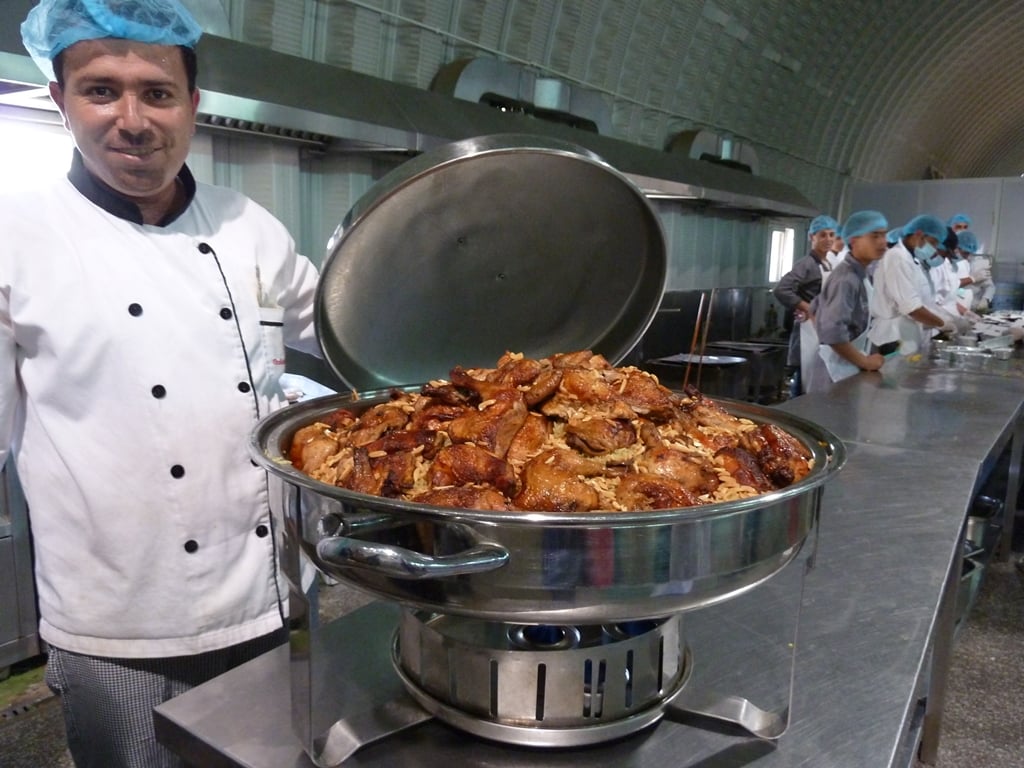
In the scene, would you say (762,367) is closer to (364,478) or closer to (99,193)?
(99,193)

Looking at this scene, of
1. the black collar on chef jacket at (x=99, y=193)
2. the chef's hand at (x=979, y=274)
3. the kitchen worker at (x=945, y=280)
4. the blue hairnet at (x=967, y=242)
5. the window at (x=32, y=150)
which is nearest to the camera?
the black collar on chef jacket at (x=99, y=193)

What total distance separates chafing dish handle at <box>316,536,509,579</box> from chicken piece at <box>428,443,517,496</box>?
211 mm

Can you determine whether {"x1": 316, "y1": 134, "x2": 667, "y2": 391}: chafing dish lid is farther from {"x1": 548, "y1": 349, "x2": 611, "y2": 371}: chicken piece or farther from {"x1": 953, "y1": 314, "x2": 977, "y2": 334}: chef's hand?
{"x1": 953, "y1": 314, "x2": 977, "y2": 334}: chef's hand

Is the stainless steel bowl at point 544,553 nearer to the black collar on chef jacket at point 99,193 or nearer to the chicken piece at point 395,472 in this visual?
the chicken piece at point 395,472

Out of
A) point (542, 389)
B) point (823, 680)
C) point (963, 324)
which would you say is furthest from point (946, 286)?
point (542, 389)

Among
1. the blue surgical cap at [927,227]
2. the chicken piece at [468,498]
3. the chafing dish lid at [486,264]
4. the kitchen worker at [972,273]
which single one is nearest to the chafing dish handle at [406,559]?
the chicken piece at [468,498]

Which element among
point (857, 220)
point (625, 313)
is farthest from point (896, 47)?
point (625, 313)

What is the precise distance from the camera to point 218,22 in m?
3.21

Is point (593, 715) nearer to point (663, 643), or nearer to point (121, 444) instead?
point (663, 643)

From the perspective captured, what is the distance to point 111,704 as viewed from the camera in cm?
140

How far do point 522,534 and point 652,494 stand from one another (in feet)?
0.77

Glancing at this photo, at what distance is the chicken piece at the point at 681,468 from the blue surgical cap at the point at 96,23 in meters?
1.05

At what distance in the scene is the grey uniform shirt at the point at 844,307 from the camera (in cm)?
430

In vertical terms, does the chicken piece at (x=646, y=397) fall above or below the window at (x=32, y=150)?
below
